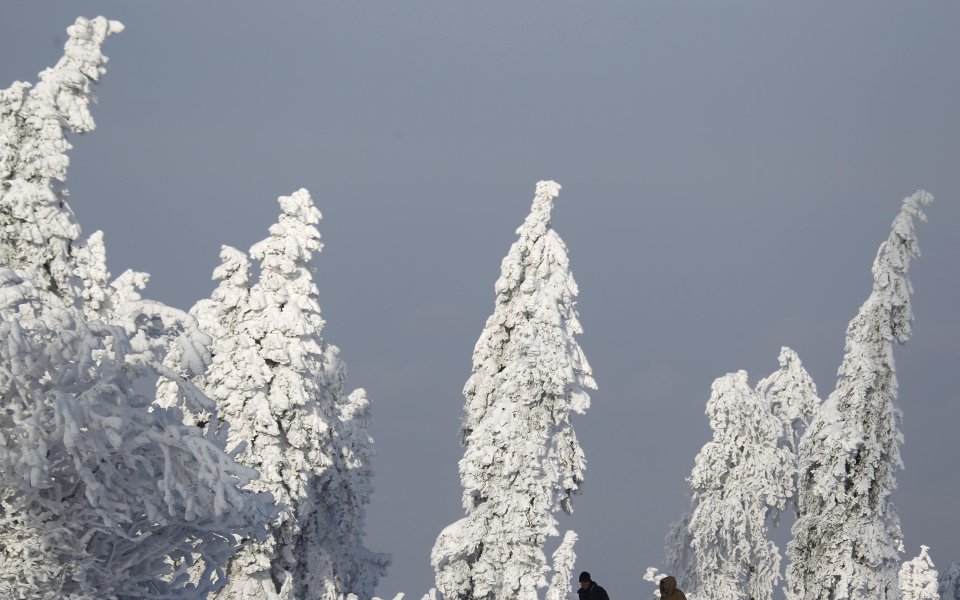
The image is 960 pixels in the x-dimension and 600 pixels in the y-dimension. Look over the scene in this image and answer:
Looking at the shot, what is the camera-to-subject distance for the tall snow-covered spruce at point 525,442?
35281 millimetres

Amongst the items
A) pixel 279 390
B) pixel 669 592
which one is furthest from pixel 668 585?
pixel 279 390

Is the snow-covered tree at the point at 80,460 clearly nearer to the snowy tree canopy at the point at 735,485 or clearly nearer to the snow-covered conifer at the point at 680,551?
the snowy tree canopy at the point at 735,485

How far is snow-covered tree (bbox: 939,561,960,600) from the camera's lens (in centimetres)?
5672

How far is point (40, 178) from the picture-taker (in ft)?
69.8

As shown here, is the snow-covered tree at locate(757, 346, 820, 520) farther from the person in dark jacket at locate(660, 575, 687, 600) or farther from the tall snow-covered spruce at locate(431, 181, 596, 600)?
the person in dark jacket at locate(660, 575, 687, 600)

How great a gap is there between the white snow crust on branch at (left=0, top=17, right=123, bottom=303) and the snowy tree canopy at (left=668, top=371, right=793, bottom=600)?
90.7 ft

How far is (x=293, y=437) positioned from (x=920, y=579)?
97.4ft

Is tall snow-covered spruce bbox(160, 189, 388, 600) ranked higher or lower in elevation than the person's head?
higher

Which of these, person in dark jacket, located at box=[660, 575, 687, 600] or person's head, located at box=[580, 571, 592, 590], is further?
person's head, located at box=[580, 571, 592, 590]

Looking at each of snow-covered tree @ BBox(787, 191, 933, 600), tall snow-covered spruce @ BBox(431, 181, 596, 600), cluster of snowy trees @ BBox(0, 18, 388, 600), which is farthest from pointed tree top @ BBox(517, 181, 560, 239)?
cluster of snowy trees @ BBox(0, 18, 388, 600)

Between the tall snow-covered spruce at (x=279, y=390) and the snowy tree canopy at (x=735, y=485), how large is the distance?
13097 millimetres

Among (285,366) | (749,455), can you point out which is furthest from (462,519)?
(749,455)

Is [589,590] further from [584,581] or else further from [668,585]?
[668,585]

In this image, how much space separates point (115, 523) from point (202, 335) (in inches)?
113
